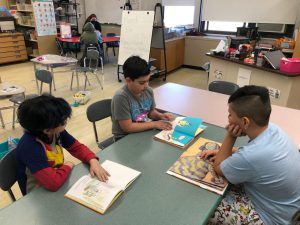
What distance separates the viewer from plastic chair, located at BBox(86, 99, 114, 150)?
1.85m

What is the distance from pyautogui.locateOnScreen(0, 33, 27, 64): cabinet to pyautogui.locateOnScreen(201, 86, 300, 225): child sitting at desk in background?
6.52 meters

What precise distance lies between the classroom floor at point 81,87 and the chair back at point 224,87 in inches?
55.8

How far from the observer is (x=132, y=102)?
5.39 ft

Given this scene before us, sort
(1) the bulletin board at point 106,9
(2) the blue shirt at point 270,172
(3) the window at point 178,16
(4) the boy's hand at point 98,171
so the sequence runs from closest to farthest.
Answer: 1. (2) the blue shirt at point 270,172
2. (4) the boy's hand at point 98,171
3. (3) the window at point 178,16
4. (1) the bulletin board at point 106,9

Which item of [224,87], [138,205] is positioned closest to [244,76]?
[224,87]

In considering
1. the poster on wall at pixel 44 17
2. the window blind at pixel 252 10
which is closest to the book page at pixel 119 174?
the window blind at pixel 252 10

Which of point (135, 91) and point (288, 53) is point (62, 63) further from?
point (288, 53)

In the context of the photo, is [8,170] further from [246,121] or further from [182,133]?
[246,121]

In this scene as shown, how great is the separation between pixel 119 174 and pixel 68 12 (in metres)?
7.48

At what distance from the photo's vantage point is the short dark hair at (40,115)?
1.09 meters

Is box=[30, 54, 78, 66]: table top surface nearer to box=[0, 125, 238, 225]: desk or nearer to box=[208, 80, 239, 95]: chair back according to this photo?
box=[208, 80, 239, 95]: chair back

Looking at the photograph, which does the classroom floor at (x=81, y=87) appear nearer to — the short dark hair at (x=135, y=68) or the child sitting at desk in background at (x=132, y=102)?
the child sitting at desk in background at (x=132, y=102)

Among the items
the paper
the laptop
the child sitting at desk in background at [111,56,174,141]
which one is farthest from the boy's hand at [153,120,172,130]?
the paper

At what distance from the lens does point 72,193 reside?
1.02 m
